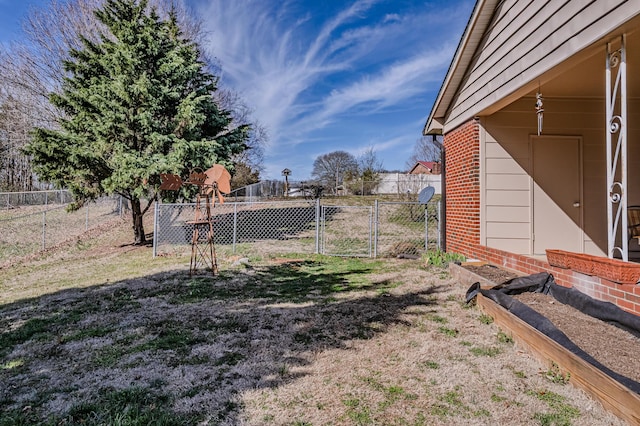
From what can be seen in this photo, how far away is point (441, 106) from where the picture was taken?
267 inches

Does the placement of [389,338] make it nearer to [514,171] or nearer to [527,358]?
[527,358]

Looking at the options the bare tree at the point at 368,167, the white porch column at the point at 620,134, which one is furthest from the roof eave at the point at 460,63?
the bare tree at the point at 368,167

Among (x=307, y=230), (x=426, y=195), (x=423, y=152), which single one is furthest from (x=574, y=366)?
(x=423, y=152)

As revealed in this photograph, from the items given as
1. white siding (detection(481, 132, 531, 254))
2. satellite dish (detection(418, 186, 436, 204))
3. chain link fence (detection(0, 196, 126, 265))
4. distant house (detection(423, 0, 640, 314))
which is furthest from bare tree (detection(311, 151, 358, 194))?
white siding (detection(481, 132, 531, 254))

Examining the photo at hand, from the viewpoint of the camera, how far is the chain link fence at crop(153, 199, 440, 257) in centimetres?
885

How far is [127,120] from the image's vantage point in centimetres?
909

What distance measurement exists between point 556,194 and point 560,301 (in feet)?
8.73

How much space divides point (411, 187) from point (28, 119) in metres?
16.8

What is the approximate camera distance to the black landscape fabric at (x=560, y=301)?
2299mm

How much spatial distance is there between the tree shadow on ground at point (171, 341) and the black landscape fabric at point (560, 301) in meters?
0.96

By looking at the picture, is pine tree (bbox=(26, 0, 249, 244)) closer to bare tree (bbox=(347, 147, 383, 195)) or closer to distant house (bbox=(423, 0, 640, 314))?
distant house (bbox=(423, 0, 640, 314))

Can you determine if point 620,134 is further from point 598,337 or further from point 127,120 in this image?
point 127,120

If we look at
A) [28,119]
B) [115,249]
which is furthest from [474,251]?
[28,119]

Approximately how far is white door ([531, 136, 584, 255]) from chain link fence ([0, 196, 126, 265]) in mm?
11214
